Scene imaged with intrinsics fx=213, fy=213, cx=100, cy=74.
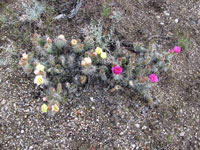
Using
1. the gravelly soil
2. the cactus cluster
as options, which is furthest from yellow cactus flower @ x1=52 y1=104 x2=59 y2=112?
the gravelly soil

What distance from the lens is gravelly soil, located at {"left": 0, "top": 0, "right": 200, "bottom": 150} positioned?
2244mm

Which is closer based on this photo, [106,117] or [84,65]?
[84,65]

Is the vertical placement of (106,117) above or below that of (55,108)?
below

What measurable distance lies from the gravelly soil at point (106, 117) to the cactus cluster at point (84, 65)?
15 cm

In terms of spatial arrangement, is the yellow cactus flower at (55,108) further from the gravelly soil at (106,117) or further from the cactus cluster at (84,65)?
the gravelly soil at (106,117)

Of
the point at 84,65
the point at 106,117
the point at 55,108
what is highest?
the point at 84,65

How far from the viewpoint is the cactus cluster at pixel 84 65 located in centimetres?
232

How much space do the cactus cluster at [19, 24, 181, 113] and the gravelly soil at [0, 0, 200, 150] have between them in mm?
145

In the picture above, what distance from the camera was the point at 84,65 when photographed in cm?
224

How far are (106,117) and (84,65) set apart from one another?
0.63 metres

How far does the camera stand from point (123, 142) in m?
2.27

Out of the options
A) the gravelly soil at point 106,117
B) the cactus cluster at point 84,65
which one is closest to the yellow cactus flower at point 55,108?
the cactus cluster at point 84,65

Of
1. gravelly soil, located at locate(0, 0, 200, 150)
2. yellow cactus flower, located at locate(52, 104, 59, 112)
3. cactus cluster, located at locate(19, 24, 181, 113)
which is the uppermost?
cactus cluster, located at locate(19, 24, 181, 113)

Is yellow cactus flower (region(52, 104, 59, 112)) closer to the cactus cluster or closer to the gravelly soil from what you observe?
the cactus cluster
